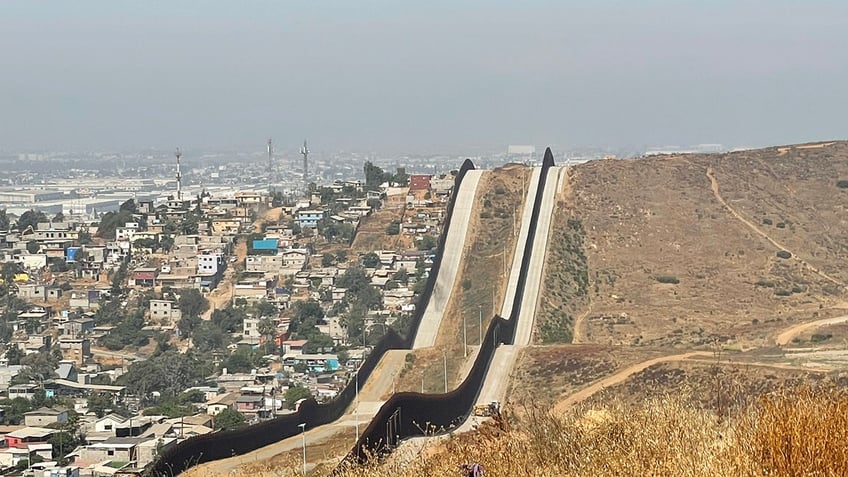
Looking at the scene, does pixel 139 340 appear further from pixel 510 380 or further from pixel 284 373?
pixel 510 380

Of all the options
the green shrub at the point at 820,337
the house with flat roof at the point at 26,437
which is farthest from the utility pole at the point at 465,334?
the house with flat roof at the point at 26,437

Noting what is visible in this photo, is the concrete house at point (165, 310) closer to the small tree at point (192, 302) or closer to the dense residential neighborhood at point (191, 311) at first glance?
the dense residential neighborhood at point (191, 311)

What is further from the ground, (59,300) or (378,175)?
(378,175)

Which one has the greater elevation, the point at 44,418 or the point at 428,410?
the point at 428,410

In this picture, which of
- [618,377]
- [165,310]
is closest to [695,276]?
[618,377]

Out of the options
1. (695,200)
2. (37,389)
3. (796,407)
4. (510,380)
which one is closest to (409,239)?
(695,200)

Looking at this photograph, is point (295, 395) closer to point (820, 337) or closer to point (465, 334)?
point (465, 334)
